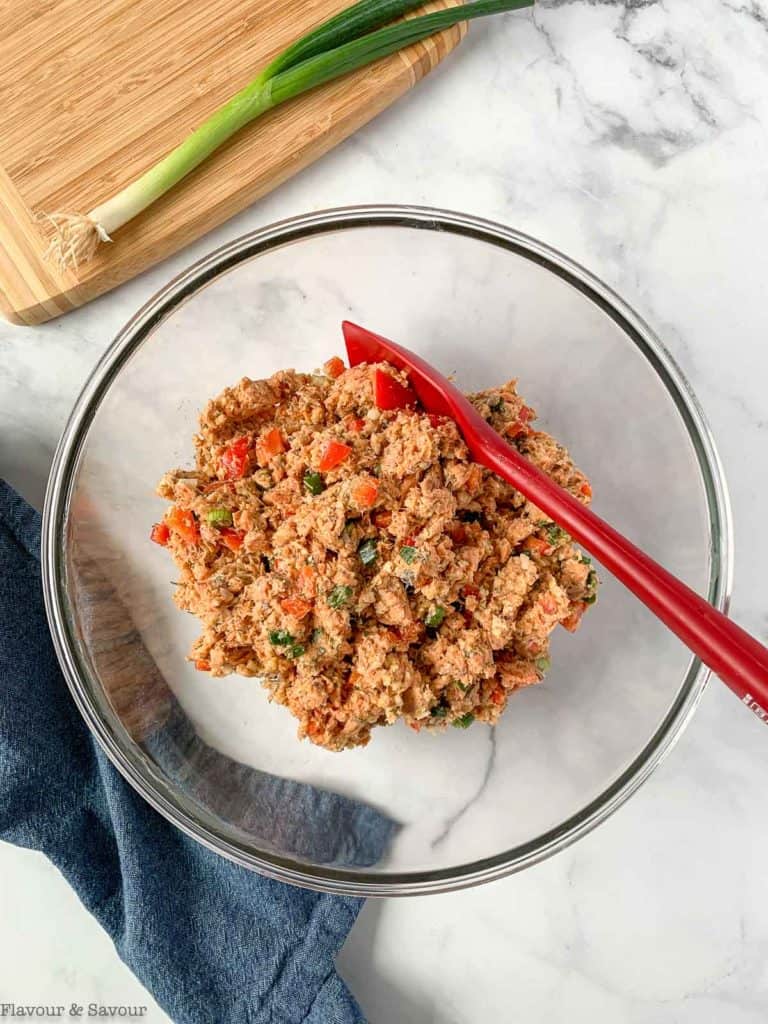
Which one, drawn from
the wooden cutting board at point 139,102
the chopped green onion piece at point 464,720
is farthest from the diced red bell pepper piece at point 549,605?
the wooden cutting board at point 139,102

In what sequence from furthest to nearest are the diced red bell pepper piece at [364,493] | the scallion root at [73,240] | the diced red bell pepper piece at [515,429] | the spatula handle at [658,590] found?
the scallion root at [73,240], the diced red bell pepper piece at [515,429], the diced red bell pepper piece at [364,493], the spatula handle at [658,590]

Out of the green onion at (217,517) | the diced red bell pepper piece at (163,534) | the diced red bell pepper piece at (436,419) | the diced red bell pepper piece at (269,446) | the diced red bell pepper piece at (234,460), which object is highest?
the diced red bell pepper piece at (436,419)

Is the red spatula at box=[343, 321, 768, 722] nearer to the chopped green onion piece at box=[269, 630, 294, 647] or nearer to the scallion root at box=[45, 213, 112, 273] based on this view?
the chopped green onion piece at box=[269, 630, 294, 647]

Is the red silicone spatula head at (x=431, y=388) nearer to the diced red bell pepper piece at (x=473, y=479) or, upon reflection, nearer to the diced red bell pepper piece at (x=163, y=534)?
the diced red bell pepper piece at (x=473, y=479)

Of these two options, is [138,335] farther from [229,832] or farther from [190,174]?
[229,832]

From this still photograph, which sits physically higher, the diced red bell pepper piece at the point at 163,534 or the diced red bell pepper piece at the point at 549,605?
the diced red bell pepper piece at the point at 549,605

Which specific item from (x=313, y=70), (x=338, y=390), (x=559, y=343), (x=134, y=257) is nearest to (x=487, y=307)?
(x=559, y=343)

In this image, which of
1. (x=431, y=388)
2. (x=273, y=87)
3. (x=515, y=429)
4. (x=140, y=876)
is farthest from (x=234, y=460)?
(x=140, y=876)

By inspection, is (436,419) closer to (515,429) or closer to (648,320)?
(515,429)
